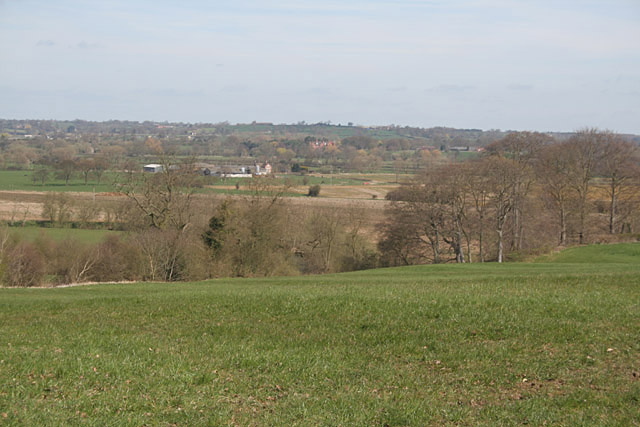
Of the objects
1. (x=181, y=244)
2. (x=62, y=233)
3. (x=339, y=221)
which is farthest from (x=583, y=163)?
(x=62, y=233)

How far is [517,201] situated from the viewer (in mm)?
48406

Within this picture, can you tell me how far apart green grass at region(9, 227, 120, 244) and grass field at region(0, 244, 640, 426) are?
110 feet

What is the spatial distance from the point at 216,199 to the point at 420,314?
44.0 meters

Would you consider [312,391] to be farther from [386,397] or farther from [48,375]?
[48,375]

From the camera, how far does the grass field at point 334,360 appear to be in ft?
24.9

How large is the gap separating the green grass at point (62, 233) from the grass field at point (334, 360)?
110 ft

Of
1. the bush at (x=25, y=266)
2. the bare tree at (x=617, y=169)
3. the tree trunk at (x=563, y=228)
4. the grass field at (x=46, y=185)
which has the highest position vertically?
the bare tree at (x=617, y=169)

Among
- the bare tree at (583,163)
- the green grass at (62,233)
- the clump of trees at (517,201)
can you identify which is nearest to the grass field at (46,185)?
the green grass at (62,233)

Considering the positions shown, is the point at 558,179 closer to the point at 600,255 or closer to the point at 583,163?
the point at 583,163

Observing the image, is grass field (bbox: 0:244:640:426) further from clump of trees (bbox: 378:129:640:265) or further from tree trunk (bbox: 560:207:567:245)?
tree trunk (bbox: 560:207:567:245)

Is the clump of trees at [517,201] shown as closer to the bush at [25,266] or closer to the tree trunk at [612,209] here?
the tree trunk at [612,209]

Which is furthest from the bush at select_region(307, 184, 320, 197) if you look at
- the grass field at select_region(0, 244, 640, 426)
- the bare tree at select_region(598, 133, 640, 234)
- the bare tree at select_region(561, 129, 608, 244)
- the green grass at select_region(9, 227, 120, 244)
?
the grass field at select_region(0, 244, 640, 426)

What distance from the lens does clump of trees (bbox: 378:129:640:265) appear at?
47.2 m

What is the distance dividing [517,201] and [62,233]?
1654 inches
